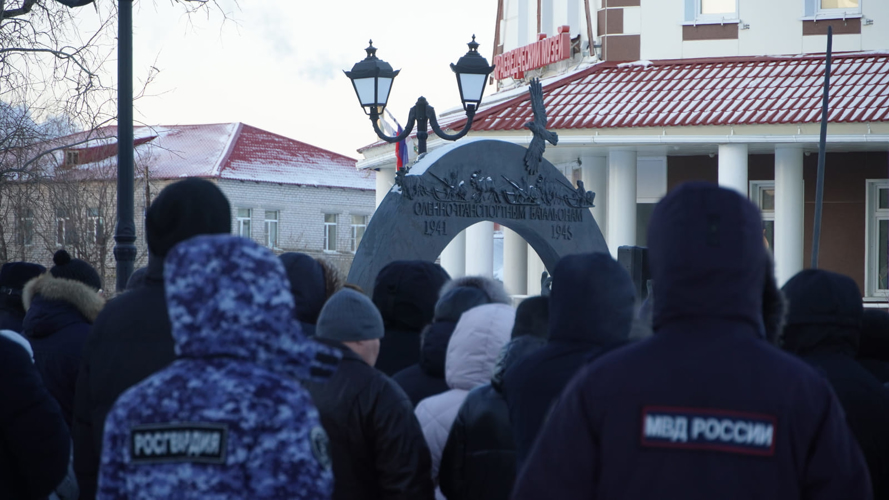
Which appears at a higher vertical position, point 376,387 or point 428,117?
point 428,117

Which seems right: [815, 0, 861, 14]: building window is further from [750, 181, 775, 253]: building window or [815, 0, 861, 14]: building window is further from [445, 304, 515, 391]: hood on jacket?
[445, 304, 515, 391]: hood on jacket

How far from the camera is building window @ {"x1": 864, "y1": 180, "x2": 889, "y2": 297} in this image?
2127cm

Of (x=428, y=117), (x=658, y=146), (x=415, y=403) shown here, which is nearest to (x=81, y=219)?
(x=658, y=146)

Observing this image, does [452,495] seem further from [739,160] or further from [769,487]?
[739,160]

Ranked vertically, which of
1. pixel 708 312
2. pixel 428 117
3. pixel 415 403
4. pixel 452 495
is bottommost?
pixel 452 495

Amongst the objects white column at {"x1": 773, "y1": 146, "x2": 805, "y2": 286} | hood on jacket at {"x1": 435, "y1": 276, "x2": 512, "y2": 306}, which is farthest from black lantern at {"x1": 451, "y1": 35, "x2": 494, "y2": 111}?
white column at {"x1": 773, "y1": 146, "x2": 805, "y2": 286}

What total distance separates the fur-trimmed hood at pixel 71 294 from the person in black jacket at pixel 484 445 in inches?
90.7

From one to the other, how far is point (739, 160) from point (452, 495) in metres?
16.4

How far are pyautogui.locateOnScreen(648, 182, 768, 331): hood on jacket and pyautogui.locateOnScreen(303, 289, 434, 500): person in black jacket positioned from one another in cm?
131

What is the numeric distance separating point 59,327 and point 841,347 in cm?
359

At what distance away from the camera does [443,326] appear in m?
4.22

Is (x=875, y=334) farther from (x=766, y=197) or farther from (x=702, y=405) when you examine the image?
(x=766, y=197)

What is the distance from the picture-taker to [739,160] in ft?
62.4

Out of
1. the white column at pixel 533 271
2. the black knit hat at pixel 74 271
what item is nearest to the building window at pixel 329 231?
the white column at pixel 533 271
